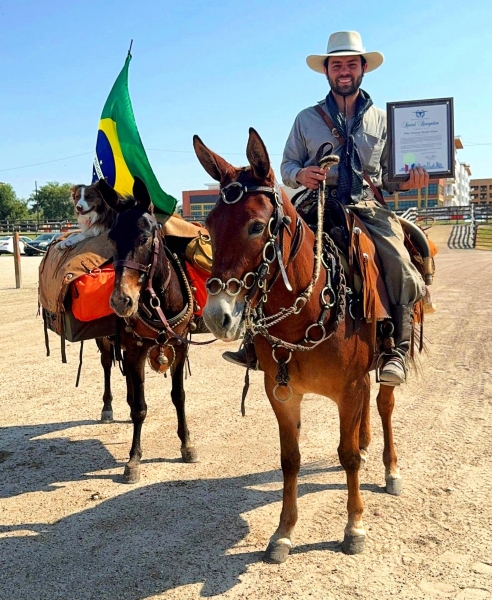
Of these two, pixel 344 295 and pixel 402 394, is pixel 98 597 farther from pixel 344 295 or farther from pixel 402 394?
pixel 402 394

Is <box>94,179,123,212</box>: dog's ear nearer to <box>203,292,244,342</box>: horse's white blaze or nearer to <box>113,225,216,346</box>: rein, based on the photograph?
<box>113,225,216,346</box>: rein

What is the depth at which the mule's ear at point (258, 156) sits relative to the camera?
296 centimetres

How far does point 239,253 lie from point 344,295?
A: 3.38 feet

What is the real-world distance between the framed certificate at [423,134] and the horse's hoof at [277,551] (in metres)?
2.93

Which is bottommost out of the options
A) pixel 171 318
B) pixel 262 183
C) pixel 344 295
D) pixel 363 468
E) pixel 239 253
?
pixel 363 468

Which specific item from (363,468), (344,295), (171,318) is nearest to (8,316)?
(171,318)

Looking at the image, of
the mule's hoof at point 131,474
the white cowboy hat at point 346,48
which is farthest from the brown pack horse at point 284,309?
the white cowboy hat at point 346,48

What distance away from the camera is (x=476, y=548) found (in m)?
3.73

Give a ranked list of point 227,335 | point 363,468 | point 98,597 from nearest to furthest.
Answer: point 227,335, point 98,597, point 363,468

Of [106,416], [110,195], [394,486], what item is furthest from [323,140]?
[106,416]

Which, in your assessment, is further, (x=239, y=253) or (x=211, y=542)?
(x=211, y=542)

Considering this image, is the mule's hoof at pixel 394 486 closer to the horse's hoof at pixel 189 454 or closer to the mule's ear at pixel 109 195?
the horse's hoof at pixel 189 454

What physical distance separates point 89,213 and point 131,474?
2599 mm

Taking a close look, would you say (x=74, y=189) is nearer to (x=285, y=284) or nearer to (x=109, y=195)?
(x=109, y=195)
